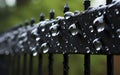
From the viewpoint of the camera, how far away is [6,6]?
24844 millimetres

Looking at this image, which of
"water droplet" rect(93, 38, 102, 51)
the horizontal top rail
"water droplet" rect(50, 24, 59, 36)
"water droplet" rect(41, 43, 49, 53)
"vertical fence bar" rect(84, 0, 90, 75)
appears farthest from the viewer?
"water droplet" rect(41, 43, 49, 53)

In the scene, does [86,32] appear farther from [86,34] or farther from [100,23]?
[100,23]

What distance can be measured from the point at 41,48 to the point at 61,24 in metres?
0.55

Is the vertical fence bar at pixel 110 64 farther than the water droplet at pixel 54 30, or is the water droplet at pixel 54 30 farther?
the water droplet at pixel 54 30

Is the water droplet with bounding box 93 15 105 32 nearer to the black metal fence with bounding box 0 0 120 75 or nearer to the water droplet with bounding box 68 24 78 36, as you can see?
the black metal fence with bounding box 0 0 120 75

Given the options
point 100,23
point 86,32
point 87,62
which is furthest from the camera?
point 87,62

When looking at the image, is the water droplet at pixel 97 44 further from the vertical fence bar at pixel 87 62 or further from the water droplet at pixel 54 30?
the water droplet at pixel 54 30

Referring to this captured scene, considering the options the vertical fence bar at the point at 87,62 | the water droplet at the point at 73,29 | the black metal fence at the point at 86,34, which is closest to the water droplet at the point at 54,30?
the black metal fence at the point at 86,34

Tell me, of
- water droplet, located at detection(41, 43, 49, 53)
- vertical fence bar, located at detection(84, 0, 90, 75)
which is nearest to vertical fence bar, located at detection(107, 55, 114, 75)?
vertical fence bar, located at detection(84, 0, 90, 75)

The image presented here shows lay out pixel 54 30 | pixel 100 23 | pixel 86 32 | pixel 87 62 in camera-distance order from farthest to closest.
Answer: pixel 54 30 → pixel 87 62 → pixel 86 32 → pixel 100 23

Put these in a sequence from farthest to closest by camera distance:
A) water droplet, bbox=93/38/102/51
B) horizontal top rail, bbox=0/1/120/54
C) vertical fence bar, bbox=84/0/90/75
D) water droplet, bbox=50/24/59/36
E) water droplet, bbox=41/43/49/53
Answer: water droplet, bbox=41/43/49/53 → water droplet, bbox=50/24/59/36 → vertical fence bar, bbox=84/0/90/75 → water droplet, bbox=93/38/102/51 → horizontal top rail, bbox=0/1/120/54

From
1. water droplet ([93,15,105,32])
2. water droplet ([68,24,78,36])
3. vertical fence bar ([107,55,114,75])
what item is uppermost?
water droplet ([68,24,78,36])

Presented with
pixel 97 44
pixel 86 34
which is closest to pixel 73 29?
pixel 86 34

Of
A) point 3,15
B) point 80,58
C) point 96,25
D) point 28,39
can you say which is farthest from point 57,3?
point 3,15
